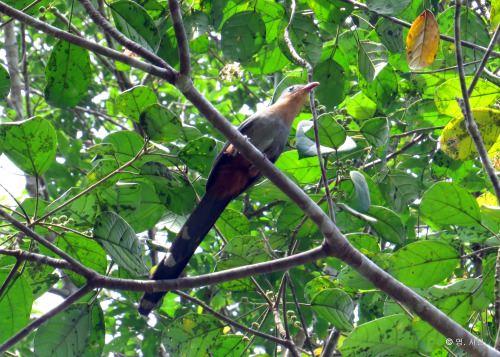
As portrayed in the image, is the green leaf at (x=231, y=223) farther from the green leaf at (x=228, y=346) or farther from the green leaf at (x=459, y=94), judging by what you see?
the green leaf at (x=459, y=94)

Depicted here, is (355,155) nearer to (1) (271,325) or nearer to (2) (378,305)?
(2) (378,305)

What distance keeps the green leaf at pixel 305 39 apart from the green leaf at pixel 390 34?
0.35 metres

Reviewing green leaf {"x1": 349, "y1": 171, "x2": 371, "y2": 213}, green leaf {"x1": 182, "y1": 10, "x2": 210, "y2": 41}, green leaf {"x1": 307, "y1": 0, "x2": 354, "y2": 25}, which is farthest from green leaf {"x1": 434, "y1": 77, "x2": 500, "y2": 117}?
green leaf {"x1": 182, "y1": 10, "x2": 210, "y2": 41}

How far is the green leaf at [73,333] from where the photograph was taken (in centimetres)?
250

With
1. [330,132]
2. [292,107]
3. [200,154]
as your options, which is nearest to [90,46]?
[200,154]

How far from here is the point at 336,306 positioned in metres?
2.64

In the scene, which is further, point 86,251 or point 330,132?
point 86,251

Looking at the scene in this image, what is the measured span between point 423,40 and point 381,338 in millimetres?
1460

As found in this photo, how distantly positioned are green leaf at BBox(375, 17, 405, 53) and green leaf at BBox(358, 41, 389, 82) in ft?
0.16

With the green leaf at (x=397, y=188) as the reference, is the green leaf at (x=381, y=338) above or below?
below

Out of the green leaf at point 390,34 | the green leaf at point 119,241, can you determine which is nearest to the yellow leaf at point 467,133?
the green leaf at point 390,34

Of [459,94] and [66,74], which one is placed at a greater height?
[66,74]

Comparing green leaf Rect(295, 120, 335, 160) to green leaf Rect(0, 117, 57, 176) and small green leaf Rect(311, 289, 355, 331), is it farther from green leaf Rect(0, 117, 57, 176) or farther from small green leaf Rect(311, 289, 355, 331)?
green leaf Rect(0, 117, 57, 176)

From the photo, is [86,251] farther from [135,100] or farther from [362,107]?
[362,107]
